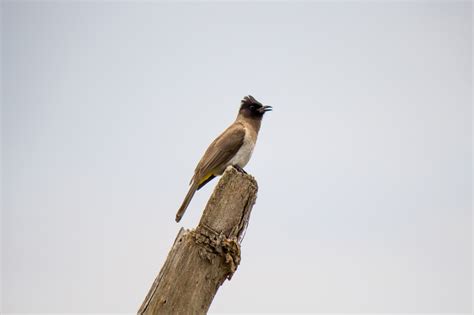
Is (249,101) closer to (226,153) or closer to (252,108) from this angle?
(252,108)

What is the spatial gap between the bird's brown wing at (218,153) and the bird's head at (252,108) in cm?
99

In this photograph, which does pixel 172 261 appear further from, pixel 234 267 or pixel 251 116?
pixel 251 116

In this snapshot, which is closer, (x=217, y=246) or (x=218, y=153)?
(x=217, y=246)

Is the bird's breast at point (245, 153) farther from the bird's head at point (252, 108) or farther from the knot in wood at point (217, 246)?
the knot in wood at point (217, 246)

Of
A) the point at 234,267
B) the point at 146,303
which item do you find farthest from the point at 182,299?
the point at 234,267

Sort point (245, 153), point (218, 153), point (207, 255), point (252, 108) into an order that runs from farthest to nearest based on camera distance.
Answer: point (252, 108) < point (245, 153) < point (218, 153) < point (207, 255)

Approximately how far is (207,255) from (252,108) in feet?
19.9

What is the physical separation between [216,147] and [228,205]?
4.25 m

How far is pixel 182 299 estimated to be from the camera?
353 centimetres

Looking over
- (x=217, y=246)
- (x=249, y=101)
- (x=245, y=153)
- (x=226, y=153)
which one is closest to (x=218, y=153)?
(x=226, y=153)

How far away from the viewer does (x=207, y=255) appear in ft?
12.3

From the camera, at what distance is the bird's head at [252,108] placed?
9484mm

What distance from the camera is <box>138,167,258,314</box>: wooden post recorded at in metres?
3.52

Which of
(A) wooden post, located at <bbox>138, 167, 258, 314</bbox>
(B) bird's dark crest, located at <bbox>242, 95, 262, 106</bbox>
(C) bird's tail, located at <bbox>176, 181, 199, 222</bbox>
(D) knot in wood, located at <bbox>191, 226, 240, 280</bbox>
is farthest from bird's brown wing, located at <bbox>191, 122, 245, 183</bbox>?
(D) knot in wood, located at <bbox>191, 226, 240, 280</bbox>
